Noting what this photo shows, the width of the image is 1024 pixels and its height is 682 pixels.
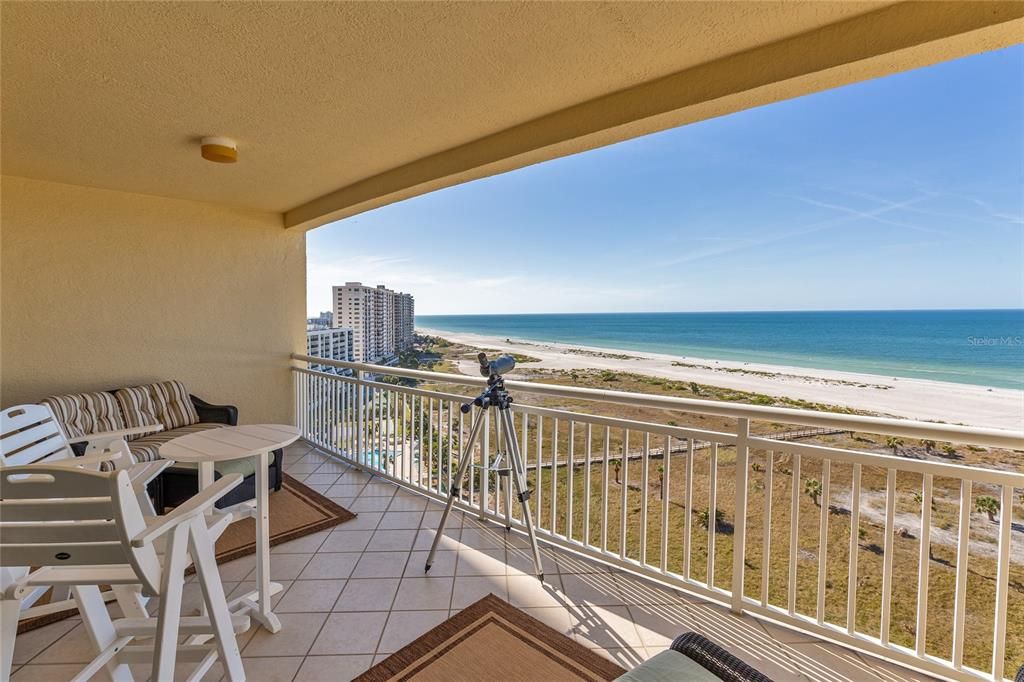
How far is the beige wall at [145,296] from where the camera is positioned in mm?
3428

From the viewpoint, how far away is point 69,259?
3.61m

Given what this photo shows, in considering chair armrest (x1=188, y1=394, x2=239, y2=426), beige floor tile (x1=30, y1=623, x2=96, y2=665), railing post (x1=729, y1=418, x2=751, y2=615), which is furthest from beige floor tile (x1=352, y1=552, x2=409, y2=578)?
chair armrest (x1=188, y1=394, x2=239, y2=426)

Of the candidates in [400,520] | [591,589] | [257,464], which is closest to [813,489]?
[591,589]

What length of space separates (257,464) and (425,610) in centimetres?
103

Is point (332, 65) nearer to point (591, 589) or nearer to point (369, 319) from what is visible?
point (591, 589)

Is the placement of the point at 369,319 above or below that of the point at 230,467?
above

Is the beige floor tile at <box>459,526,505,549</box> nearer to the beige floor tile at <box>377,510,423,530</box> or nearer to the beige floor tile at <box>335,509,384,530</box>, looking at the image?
the beige floor tile at <box>377,510,423,530</box>

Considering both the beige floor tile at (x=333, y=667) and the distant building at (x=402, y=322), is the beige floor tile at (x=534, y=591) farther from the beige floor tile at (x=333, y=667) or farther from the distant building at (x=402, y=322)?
the distant building at (x=402, y=322)

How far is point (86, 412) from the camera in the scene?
10.7ft

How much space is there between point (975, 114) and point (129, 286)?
25565 mm

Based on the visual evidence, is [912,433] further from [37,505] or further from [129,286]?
[129,286]

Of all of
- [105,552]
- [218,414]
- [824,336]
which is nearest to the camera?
[105,552]

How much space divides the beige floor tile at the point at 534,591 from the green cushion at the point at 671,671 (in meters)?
1.10

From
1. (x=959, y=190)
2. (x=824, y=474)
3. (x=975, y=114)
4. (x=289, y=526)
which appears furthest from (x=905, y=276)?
(x=289, y=526)
